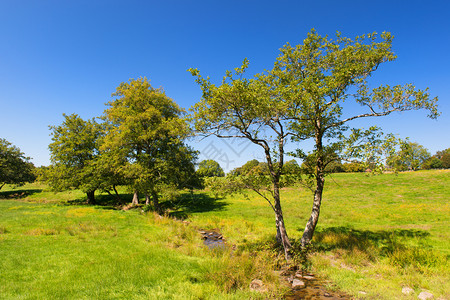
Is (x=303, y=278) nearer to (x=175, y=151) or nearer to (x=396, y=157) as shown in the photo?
(x=396, y=157)

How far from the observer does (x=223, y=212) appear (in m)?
28.2

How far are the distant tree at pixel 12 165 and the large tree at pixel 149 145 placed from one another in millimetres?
43788

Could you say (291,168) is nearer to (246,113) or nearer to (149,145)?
(246,113)

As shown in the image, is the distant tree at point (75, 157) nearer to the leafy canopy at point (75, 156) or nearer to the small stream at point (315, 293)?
the leafy canopy at point (75, 156)

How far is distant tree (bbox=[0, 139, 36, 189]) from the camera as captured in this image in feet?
169

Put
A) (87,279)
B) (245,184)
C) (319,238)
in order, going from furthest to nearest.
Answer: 1. (319,238)
2. (245,184)
3. (87,279)

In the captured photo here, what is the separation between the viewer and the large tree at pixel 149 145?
25750 millimetres

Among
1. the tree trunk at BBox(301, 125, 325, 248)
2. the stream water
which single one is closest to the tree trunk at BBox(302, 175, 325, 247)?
the tree trunk at BBox(301, 125, 325, 248)

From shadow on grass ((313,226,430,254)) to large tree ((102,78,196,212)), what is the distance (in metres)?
17.6

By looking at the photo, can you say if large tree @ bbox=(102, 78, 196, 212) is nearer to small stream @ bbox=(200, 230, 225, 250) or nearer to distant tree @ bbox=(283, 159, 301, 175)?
small stream @ bbox=(200, 230, 225, 250)

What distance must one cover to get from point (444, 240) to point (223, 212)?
20.7 meters

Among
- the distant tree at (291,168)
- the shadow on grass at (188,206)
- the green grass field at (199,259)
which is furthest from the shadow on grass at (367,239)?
the shadow on grass at (188,206)

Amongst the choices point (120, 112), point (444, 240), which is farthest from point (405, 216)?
point (120, 112)

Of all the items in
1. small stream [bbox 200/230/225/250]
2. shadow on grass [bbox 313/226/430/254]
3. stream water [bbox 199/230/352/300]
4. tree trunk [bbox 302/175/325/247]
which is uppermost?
tree trunk [bbox 302/175/325/247]
